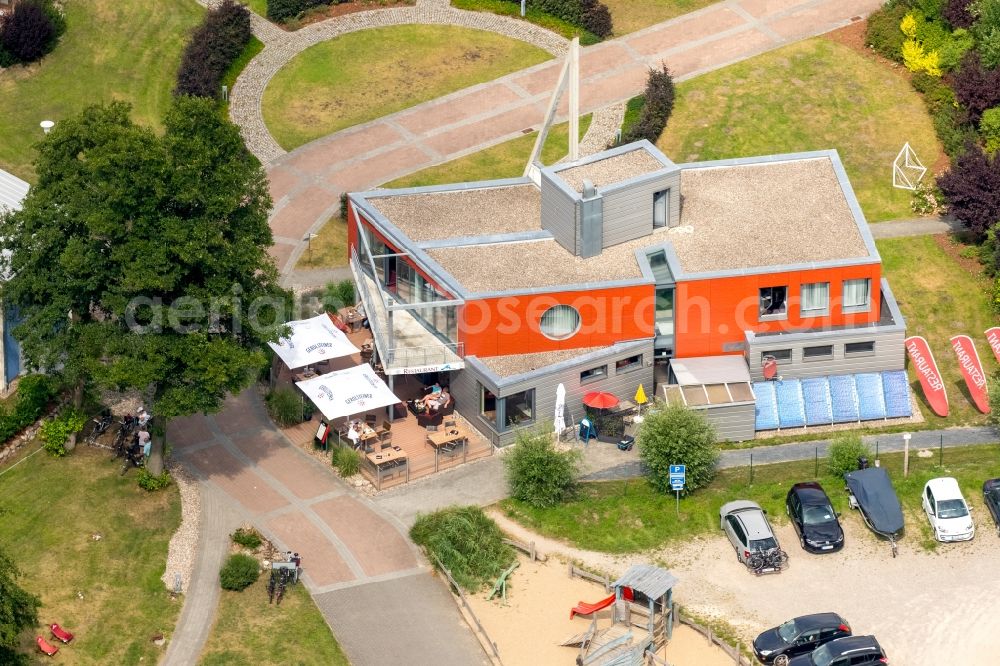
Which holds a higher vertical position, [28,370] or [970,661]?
[28,370]

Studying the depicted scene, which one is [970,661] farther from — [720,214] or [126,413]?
[126,413]

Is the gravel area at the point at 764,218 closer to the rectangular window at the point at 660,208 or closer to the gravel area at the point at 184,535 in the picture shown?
the rectangular window at the point at 660,208

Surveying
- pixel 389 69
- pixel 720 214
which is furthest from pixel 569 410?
pixel 389 69

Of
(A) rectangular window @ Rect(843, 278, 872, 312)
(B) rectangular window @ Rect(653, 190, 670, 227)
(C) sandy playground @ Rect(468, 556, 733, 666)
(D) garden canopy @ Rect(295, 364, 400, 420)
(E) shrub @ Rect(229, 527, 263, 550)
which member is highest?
(B) rectangular window @ Rect(653, 190, 670, 227)

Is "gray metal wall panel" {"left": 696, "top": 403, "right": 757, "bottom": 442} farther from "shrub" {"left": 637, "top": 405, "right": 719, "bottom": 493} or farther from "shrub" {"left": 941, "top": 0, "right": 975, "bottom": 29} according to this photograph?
"shrub" {"left": 941, "top": 0, "right": 975, "bottom": 29}

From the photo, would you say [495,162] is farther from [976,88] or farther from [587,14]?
[976,88]

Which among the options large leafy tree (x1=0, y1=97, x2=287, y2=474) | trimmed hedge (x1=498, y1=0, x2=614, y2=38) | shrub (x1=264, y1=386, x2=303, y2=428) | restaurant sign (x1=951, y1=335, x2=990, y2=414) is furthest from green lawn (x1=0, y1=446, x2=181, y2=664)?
trimmed hedge (x1=498, y1=0, x2=614, y2=38)
